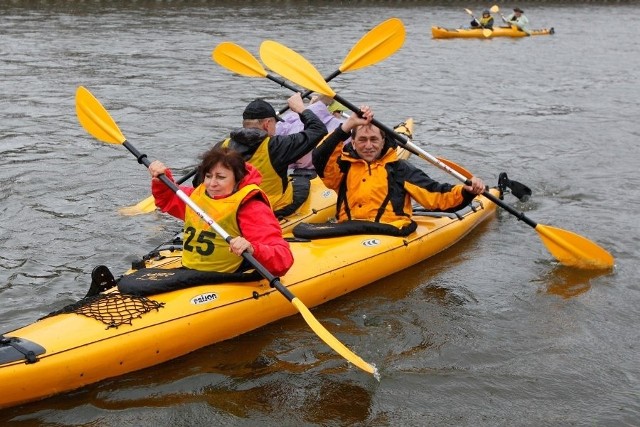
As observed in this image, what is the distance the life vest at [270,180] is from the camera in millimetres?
5762

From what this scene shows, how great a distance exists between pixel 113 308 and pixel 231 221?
0.83 metres

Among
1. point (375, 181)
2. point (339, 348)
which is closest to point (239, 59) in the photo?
point (375, 181)

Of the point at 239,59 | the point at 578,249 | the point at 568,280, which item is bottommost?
the point at 568,280

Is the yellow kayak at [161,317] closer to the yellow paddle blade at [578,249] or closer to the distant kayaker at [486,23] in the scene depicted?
the yellow paddle blade at [578,249]

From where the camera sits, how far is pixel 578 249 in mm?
6289

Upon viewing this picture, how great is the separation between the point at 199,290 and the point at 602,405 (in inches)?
93.3

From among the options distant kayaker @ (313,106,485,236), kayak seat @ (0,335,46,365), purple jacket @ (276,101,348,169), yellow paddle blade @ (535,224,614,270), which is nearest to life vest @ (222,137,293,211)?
distant kayaker @ (313,106,485,236)

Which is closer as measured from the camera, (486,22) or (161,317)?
(161,317)

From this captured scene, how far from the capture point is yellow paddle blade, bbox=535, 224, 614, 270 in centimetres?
627

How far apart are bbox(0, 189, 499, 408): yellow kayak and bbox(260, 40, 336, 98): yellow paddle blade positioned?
1154 mm

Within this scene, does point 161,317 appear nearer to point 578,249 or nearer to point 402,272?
point 402,272

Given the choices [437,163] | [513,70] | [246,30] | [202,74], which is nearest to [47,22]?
[246,30]

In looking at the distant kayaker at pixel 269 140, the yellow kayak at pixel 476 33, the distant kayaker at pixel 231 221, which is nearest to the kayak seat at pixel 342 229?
the distant kayaker at pixel 269 140

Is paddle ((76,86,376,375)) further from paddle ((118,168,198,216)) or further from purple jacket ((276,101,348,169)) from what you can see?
purple jacket ((276,101,348,169))
